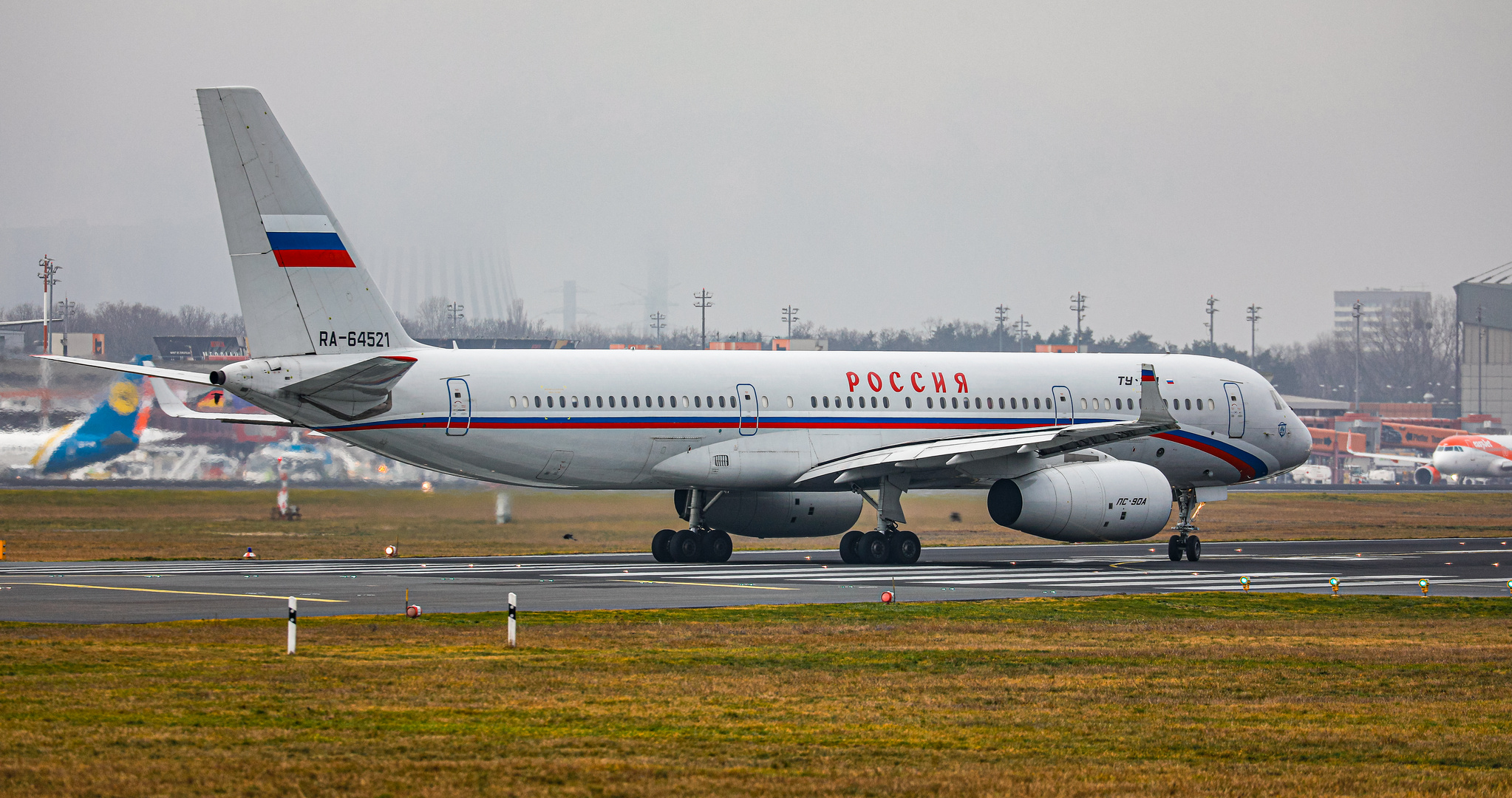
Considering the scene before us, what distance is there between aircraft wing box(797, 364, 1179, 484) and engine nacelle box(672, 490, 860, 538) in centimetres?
162

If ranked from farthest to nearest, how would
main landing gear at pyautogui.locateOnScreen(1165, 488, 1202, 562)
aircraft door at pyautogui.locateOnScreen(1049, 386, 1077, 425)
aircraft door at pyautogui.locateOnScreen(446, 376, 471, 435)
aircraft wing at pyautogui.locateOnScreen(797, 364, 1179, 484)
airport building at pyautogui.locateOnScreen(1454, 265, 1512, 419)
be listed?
airport building at pyautogui.locateOnScreen(1454, 265, 1512, 419) → aircraft door at pyautogui.locateOnScreen(1049, 386, 1077, 425) → main landing gear at pyautogui.locateOnScreen(1165, 488, 1202, 562) → aircraft wing at pyautogui.locateOnScreen(797, 364, 1179, 484) → aircraft door at pyautogui.locateOnScreen(446, 376, 471, 435)

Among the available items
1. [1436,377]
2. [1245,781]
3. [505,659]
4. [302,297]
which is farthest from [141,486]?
[1436,377]

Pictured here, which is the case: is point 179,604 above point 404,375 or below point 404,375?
below

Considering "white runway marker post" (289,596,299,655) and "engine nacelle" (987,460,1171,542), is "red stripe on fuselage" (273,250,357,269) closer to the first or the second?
"engine nacelle" (987,460,1171,542)

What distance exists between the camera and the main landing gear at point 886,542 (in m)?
35.9

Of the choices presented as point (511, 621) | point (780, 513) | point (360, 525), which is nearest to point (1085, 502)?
point (780, 513)

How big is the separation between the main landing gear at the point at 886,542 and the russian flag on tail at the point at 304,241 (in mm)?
12249

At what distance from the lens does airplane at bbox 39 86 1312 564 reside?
31.0 metres

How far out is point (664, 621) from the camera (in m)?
22.1

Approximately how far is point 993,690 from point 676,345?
9323cm

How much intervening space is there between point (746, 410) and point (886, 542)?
413 centimetres

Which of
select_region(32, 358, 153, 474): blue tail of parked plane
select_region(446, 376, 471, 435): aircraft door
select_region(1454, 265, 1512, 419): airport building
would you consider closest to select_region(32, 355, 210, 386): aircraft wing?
select_region(446, 376, 471, 435): aircraft door

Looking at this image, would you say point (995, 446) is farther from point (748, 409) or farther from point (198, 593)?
point (198, 593)

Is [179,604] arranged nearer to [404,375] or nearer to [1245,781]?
[404,375]
